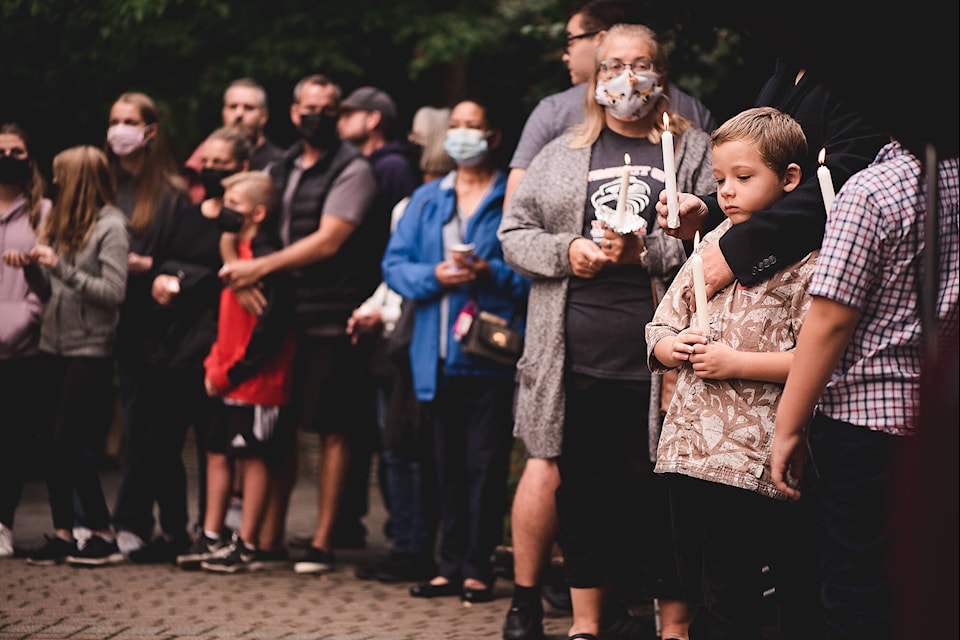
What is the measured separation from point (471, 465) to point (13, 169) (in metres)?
3.46

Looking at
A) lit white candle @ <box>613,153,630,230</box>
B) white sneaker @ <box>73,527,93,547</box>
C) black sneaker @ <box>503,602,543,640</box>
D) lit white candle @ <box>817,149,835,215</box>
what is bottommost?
black sneaker @ <box>503,602,543,640</box>

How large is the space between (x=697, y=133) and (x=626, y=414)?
4.05 ft

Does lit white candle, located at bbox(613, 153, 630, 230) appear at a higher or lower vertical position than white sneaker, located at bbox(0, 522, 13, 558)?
higher

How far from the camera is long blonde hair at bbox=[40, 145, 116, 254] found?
8.38 m

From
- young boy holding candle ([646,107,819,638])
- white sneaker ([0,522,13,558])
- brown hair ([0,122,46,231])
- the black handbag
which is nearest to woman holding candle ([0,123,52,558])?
white sneaker ([0,522,13,558])

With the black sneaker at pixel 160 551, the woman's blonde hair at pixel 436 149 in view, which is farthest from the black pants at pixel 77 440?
the woman's blonde hair at pixel 436 149

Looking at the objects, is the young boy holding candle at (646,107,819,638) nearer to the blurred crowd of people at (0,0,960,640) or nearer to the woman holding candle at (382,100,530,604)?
the blurred crowd of people at (0,0,960,640)

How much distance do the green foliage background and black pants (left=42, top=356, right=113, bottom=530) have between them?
2365mm

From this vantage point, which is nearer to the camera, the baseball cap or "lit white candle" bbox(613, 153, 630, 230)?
"lit white candle" bbox(613, 153, 630, 230)

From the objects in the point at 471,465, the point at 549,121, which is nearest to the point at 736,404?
the point at 549,121

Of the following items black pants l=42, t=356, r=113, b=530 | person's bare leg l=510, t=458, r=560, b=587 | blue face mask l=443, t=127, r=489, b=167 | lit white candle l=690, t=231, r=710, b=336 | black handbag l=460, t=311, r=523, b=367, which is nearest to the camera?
lit white candle l=690, t=231, r=710, b=336

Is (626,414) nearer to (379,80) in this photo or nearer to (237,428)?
(237,428)

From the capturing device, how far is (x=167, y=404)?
8570 mm

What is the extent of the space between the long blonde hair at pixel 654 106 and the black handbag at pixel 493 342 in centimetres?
133
